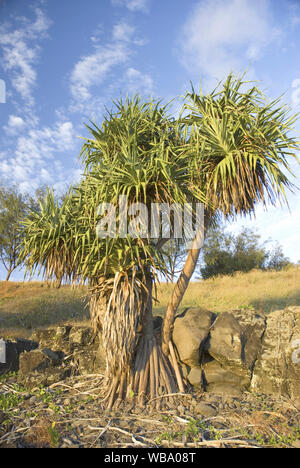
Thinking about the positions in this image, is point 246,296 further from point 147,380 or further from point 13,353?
point 13,353

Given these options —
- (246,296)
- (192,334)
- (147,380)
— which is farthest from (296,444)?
(246,296)

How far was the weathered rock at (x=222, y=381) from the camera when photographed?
6.29 m

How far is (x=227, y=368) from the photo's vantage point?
637 centimetres

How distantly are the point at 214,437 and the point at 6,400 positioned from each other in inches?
148

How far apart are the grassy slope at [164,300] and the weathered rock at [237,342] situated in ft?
11.7

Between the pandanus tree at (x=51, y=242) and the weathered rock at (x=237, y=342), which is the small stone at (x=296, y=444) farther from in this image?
the pandanus tree at (x=51, y=242)

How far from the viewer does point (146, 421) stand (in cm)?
507

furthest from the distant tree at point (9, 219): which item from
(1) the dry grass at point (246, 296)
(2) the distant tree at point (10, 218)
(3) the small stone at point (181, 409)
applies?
(3) the small stone at point (181, 409)

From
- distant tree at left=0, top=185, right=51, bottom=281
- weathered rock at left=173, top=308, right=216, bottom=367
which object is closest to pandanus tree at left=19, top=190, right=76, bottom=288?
weathered rock at left=173, top=308, right=216, bottom=367

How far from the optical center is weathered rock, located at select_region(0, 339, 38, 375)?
26.1 ft

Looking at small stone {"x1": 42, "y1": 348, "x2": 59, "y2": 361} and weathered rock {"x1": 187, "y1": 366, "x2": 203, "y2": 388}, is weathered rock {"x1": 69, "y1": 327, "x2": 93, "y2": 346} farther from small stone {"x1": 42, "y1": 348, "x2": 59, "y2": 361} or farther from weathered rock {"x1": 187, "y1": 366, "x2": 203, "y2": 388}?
weathered rock {"x1": 187, "y1": 366, "x2": 203, "y2": 388}

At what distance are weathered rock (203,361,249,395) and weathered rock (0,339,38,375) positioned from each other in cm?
458

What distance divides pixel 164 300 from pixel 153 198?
9.96 meters
